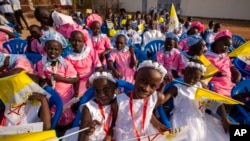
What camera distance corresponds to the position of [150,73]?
1878mm

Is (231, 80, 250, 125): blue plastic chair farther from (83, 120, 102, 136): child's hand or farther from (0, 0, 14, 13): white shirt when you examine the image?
(0, 0, 14, 13): white shirt

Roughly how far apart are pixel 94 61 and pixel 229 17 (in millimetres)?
17931

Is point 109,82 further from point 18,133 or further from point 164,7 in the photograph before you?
point 164,7

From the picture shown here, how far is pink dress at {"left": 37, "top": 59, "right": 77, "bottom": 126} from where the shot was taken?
106 inches

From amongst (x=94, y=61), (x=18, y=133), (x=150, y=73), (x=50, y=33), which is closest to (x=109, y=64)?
(x=94, y=61)

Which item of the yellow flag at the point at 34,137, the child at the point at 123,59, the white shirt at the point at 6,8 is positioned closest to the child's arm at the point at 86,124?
the yellow flag at the point at 34,137

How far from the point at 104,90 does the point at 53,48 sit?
970 mm

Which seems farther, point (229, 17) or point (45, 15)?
point (229, 17)

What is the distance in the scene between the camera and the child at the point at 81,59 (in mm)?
3004

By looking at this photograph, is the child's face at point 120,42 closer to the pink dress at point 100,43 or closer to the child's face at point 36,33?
the pink dress at point 100,43

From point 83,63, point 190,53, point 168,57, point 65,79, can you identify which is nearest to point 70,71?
point 65,79

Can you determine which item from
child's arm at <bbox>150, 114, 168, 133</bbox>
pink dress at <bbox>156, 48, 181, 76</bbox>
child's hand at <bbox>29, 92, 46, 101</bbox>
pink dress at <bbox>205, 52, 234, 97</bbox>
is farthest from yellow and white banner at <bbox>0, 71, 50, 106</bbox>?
pink dress at <bbox>205, 52, 234, 97</bbox>

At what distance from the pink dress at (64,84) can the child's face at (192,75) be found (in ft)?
4.59

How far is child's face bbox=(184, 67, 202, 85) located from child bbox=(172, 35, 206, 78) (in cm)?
79
